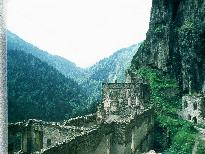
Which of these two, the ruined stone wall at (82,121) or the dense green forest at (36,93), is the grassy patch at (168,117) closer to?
the ruined stone wall at (82,121)

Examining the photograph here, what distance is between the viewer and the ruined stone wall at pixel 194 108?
45875 mm

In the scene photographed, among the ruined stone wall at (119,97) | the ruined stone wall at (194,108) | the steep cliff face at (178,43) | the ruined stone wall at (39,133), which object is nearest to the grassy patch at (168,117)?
the ruined stone wall at (194,108)

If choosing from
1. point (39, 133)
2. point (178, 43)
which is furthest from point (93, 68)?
point (39, 133)

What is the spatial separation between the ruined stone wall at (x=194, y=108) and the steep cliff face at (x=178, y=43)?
4839 mm

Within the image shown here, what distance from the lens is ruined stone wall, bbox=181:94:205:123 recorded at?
45875mm

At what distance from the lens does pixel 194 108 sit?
47094mm

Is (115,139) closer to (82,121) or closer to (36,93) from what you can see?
(82,121)

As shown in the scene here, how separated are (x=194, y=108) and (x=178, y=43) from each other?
15076mm

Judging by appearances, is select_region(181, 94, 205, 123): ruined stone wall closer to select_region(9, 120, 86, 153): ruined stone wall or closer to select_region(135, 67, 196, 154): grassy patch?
select_region(135, 67, 196, 154): grassy patch

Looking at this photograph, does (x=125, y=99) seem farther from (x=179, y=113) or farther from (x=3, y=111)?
(x=3, y=111)

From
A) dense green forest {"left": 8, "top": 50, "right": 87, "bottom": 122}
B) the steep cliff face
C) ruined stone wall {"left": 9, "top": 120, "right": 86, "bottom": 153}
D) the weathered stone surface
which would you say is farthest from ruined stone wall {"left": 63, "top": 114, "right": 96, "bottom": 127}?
dense green forest {"left": 8, "top": 50, "right": 87, "bottom": 122}

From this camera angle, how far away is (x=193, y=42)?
54.4m

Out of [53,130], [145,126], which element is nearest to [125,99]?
[145,126]

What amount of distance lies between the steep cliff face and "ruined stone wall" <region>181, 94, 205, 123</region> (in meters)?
4.84
